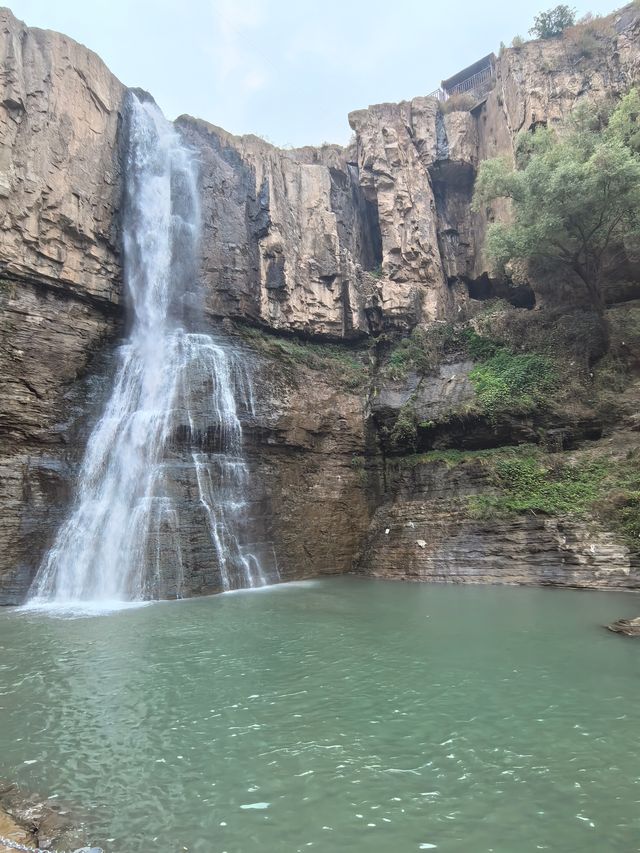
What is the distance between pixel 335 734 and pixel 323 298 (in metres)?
19.6

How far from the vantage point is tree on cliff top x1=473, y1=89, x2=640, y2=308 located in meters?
16.0

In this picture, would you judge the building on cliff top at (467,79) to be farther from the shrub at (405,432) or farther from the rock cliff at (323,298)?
the shrub at (405,432)

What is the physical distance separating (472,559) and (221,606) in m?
7.11

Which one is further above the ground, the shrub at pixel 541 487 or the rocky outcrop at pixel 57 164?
the rocky outcrop at pixel 57 164

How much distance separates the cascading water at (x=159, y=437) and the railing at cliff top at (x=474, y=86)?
16386 millimetres

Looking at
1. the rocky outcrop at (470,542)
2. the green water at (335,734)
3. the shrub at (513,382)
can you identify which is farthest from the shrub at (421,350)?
the green water at (335,734)

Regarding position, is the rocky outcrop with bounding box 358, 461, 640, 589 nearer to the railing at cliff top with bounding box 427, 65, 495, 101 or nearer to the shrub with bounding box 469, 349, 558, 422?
the shrub with bounding box 469, 349, 558, 422

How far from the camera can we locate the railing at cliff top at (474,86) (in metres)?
28.0

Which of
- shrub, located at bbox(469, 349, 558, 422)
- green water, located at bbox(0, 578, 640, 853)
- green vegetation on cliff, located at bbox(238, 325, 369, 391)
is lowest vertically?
green water, located at bbox(0, 578, 640, 853)

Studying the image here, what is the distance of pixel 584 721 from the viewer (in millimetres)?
5012

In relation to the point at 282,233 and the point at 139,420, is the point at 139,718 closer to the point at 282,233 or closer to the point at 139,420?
the point at 139,420

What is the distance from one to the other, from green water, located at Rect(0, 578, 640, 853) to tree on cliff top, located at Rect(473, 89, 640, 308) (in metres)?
13.0

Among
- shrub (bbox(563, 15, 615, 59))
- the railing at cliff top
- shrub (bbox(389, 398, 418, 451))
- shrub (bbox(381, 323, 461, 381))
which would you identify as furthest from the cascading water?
shrub (bbox(563, 15, 615, 59))

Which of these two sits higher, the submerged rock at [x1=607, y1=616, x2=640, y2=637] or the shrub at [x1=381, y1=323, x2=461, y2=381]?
the shrub at [x1=381, y1=323, x2=461, y2=381]
